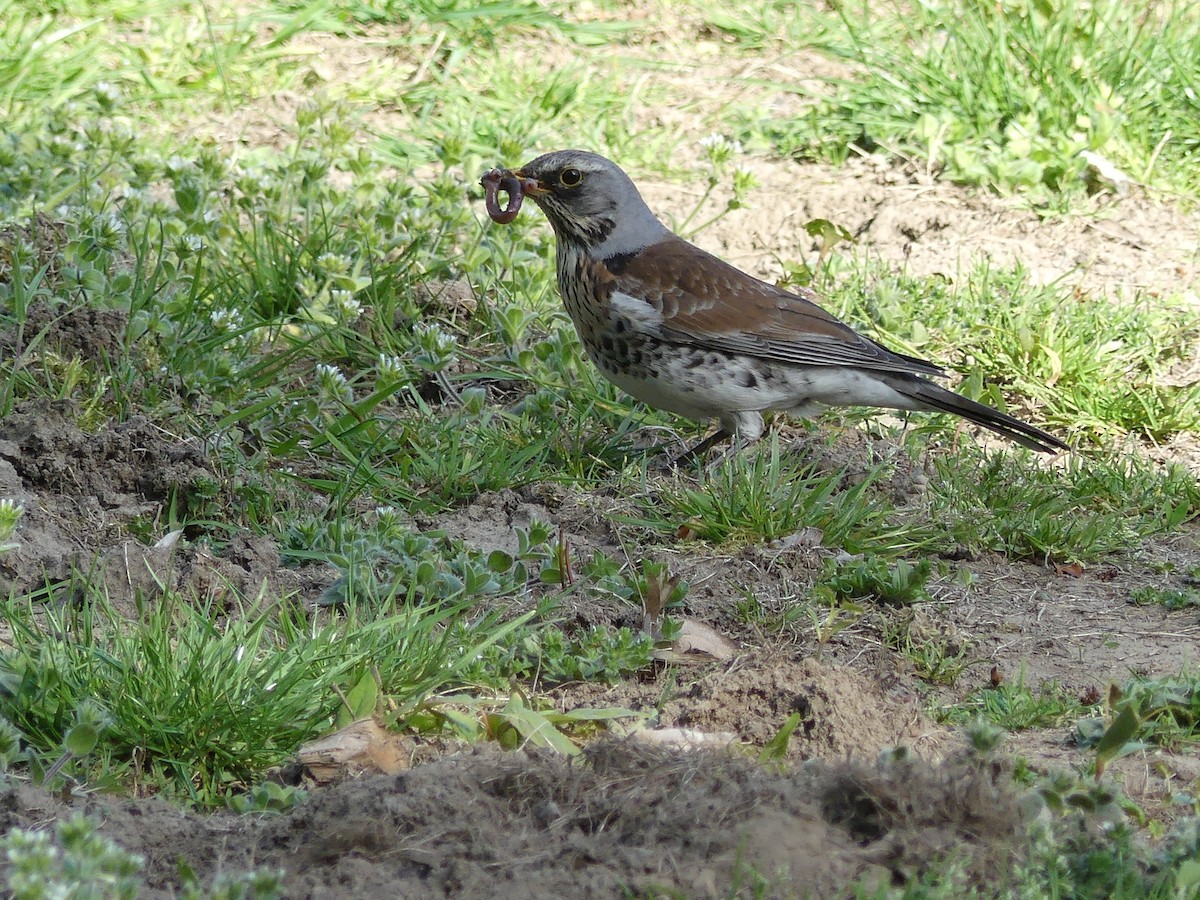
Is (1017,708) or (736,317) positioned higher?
(736,317)

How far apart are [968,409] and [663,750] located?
9.46ft

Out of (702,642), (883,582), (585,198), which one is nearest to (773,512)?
(883,582)

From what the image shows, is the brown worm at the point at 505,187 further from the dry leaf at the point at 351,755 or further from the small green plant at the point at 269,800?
the small green plant at the point at 269,800

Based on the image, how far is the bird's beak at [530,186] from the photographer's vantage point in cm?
583

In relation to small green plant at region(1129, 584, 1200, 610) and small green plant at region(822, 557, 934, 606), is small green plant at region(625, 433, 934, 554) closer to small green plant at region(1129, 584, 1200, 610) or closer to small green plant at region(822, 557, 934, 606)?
small green plant at region(822, 557, 934, 606)

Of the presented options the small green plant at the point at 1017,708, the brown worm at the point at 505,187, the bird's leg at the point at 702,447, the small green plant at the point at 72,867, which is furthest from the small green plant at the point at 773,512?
the small green plant at the point at 72,867

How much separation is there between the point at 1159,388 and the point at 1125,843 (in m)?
3.76

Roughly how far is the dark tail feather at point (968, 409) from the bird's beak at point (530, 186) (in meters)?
1.53

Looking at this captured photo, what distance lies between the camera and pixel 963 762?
2.81 meters

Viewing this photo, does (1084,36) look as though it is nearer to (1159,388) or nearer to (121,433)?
(1159,388)

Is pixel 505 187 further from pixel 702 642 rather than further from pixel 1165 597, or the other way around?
pixel 1165 597

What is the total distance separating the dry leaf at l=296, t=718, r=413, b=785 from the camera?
3240mm

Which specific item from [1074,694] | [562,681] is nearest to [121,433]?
[562,681]

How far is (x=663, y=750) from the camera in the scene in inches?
118
